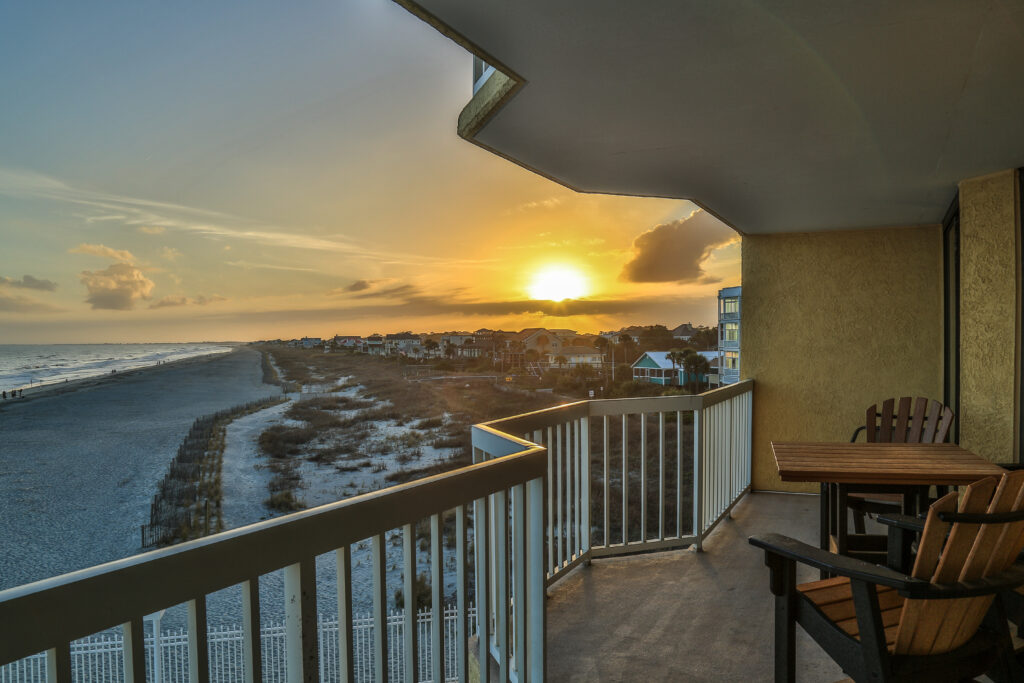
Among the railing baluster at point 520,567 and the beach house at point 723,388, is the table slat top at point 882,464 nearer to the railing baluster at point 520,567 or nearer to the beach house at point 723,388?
the beach house at point 723,388

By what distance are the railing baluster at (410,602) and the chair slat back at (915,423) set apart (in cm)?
339

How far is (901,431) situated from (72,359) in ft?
50.0

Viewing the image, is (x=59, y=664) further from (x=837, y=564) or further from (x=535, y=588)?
(x=837, y=564)

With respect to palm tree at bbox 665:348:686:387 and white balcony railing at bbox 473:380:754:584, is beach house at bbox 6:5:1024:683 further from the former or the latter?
palm tree at bbox 665:348:686:387

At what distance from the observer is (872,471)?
98.0 inches

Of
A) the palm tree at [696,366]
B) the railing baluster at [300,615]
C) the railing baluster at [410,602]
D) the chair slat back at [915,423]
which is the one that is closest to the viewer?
the railing baluster at [300,615]

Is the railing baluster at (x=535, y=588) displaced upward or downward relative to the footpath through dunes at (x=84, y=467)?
upward

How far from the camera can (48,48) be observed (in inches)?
471

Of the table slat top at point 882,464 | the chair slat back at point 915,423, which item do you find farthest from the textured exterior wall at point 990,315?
the table slat top at point 882,464

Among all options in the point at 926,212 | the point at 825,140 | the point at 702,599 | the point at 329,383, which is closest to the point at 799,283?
the point at 926,212

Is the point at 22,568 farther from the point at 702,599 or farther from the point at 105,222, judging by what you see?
the point at 702,599

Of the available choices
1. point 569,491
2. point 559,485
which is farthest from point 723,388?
point 559,485

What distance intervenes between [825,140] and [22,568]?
51.9ft

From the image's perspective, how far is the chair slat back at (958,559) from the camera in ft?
4.83
